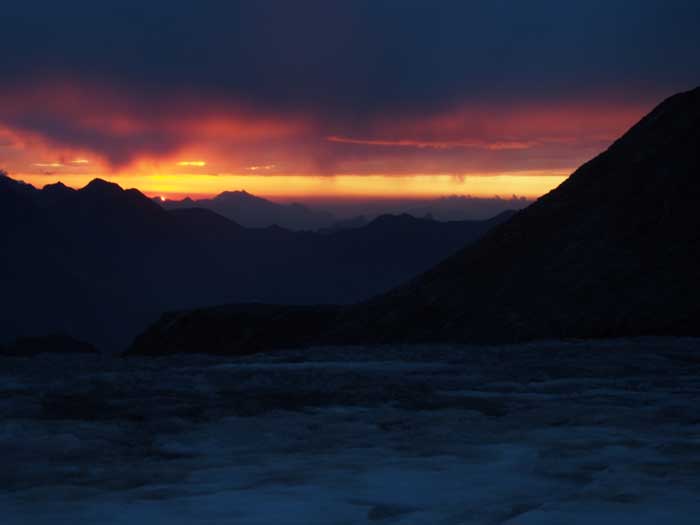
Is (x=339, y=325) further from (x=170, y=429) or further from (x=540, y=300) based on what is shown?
(x=170, y=429)

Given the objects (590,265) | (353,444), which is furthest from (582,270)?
(353,444)

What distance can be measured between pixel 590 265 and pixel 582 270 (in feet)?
1.31

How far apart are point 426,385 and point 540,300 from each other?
1808cm

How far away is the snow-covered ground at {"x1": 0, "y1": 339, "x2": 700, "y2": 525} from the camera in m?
5.60

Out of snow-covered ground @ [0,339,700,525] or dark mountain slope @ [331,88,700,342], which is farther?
dark mountain slope @ [331,88,700,342]

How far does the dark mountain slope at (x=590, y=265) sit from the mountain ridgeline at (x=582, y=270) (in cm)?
5

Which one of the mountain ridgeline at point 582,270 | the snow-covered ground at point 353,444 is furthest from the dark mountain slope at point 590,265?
the snow-covered ground at point 353,444

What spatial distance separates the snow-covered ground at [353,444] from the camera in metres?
5.60

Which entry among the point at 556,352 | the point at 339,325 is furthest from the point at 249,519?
the point at 339,325

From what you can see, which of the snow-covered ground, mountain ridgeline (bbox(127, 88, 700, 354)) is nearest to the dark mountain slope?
mountain ridgeline (bbox(127, 88, 700, 354))

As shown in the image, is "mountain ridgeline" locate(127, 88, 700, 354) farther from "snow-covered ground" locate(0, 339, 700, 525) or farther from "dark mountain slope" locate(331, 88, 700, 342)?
"snow-covered ground" locate(0, 339, 700, 525)

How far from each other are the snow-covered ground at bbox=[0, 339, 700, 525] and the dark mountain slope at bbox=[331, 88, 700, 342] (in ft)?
42.6

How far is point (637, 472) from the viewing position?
6.47 m

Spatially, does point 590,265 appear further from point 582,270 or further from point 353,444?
point 353,444
